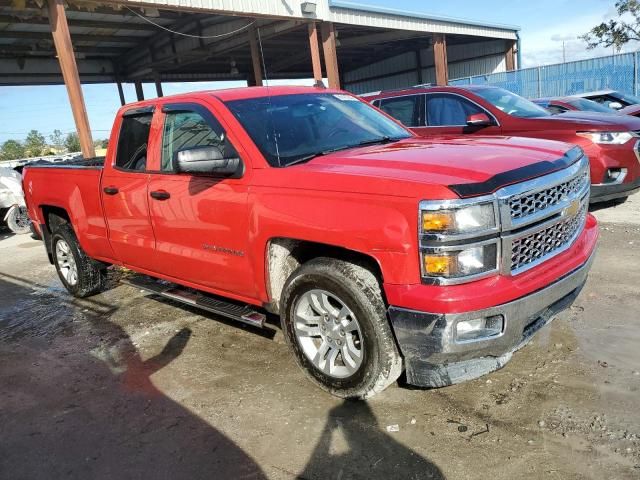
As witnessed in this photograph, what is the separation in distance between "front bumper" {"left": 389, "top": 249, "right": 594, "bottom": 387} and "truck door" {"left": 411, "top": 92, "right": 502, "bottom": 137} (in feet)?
15.5

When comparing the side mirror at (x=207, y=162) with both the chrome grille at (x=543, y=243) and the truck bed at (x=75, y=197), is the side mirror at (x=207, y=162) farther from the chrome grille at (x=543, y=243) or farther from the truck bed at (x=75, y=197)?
the truck bed at (x=75, y=197)

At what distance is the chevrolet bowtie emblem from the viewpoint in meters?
3.08

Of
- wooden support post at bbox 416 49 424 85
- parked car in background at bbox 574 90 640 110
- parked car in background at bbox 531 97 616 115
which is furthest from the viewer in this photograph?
wooden support post at bbox 416 49 424 85

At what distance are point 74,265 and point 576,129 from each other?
20.7 feet

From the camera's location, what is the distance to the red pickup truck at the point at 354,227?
8.68 feet

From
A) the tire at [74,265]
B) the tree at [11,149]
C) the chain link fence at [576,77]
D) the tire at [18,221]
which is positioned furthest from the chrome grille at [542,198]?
the tree at [11,149]

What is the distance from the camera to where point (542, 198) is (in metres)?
2.90

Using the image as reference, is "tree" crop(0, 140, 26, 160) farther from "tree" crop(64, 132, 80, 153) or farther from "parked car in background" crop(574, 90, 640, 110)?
"parked car in background" crop(574, 90, 640, 110)

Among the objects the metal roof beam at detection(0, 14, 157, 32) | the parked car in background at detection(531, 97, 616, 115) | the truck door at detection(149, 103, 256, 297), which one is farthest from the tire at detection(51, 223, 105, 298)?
the metal roof beam at detection(0, 14, 157, 32)

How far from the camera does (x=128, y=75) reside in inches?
1019

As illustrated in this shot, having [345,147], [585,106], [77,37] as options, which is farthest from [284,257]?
[77,37]

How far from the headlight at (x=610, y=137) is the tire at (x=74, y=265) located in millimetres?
6119

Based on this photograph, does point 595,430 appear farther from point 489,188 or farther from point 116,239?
point 116,239

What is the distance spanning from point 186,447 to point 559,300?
7.30 ft
